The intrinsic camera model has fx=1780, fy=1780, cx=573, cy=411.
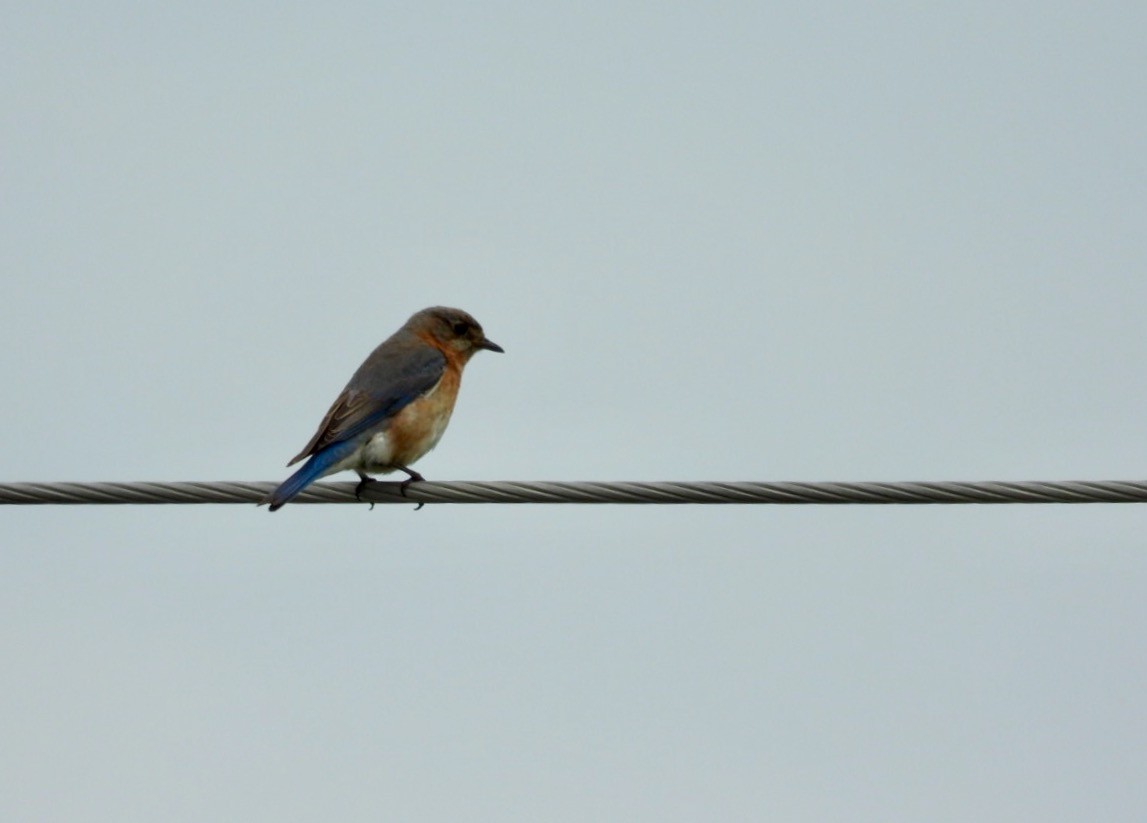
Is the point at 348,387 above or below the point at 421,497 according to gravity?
above

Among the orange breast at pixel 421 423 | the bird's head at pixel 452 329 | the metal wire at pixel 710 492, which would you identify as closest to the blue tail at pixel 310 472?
the orange breast at pixel 421 423

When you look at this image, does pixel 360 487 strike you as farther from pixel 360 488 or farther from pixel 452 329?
pixel 452 329

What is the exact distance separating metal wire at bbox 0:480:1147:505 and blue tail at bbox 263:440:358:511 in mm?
728

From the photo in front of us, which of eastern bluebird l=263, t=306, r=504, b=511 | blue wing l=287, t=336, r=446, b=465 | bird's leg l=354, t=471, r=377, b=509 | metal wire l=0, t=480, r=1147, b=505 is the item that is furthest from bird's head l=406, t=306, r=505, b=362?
metal wire l=0, t=480, r=1147, b=505

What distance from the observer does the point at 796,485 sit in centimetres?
820

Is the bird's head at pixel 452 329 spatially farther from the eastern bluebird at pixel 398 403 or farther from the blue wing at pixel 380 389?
the blue wing at pixel 380 389

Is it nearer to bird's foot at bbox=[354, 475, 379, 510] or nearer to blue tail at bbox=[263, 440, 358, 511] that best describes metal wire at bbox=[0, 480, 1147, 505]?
blue tail at bbox=[263, 440, 358, 511]

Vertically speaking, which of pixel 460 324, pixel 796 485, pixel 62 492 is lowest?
pixel 62 492

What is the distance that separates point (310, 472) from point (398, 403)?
138 centimetres

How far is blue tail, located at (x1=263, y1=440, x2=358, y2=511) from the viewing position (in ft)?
30.5

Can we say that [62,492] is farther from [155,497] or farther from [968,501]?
[968,501]

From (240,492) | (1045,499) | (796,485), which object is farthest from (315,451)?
(1045,499)

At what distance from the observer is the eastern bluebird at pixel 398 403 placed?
10.9 metres

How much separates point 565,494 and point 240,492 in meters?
1.61
